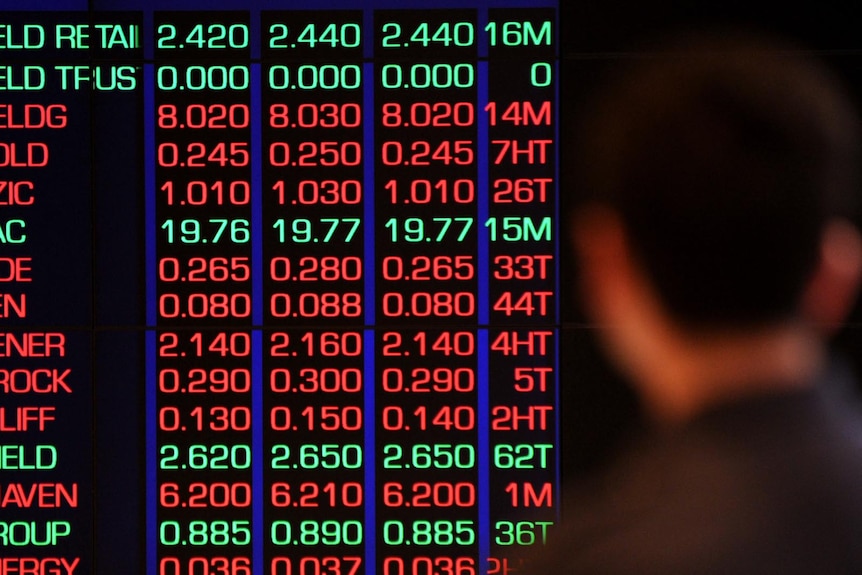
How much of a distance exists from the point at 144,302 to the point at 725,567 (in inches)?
78.3

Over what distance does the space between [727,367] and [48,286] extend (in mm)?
2158

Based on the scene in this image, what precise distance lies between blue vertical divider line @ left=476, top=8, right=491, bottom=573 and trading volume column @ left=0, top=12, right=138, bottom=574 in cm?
104

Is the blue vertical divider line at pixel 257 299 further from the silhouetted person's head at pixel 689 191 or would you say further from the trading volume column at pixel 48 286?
the silhouetted person's head at pixel 689 191

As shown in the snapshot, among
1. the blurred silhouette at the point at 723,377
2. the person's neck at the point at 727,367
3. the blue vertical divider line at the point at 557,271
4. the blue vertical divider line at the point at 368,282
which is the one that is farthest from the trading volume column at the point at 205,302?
the person's neck at the point at 727,367

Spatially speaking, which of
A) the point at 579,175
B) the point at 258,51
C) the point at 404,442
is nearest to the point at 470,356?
the point at 404,442

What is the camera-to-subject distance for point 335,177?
8.68 feet

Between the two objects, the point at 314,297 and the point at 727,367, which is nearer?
the point at 727,367

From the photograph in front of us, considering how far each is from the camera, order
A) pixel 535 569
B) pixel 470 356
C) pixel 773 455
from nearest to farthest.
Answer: pixel 773 455
pixel 535 569
pixel 470 356

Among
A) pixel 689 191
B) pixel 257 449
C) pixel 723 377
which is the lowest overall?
pixel 257 449

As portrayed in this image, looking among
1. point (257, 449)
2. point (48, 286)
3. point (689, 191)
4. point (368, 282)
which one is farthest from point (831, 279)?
point (48, 286)

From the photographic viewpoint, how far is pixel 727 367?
1.15 meters

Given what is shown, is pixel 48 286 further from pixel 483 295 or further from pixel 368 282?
pixel 483 295

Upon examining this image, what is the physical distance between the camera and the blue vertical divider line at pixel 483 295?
2.64 metres

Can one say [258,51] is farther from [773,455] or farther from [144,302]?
[773,455]
